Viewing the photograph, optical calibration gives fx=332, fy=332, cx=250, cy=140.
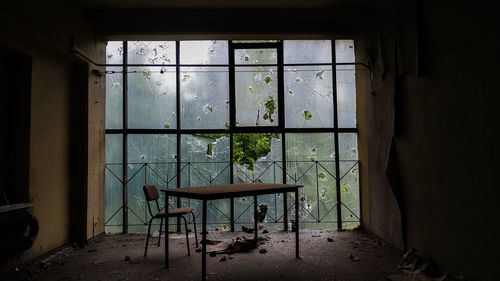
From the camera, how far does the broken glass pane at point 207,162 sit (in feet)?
17.5

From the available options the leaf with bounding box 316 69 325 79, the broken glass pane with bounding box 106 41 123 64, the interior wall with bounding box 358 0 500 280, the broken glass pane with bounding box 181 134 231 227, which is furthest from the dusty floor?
the broken glass pane with bounding box 106 41 123 64

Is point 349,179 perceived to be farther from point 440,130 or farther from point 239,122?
point 440,130

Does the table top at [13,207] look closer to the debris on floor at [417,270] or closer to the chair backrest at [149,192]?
the chair backrest at [149,192]

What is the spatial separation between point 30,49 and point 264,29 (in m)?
2.94

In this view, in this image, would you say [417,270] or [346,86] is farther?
[346,86]

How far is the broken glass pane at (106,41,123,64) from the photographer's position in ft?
17.7

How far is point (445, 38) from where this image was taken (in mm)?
2752

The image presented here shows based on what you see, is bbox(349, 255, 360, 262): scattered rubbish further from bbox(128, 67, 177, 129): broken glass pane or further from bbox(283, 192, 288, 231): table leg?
bbox(128, 67, 177, 129): broken glass pane

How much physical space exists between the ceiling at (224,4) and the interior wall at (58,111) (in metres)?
0.40

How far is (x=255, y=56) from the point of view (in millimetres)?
5461

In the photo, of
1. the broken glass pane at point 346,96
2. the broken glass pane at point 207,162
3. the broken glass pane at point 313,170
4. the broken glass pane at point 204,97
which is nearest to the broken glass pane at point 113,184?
the broken glass pane at point 207,162

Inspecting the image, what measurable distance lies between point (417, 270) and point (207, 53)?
420 centimetres

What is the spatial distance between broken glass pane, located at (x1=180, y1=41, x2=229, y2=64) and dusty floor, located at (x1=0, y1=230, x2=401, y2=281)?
2820mm

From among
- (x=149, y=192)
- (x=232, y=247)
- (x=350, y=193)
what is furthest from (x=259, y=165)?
(x=149, y=192)
